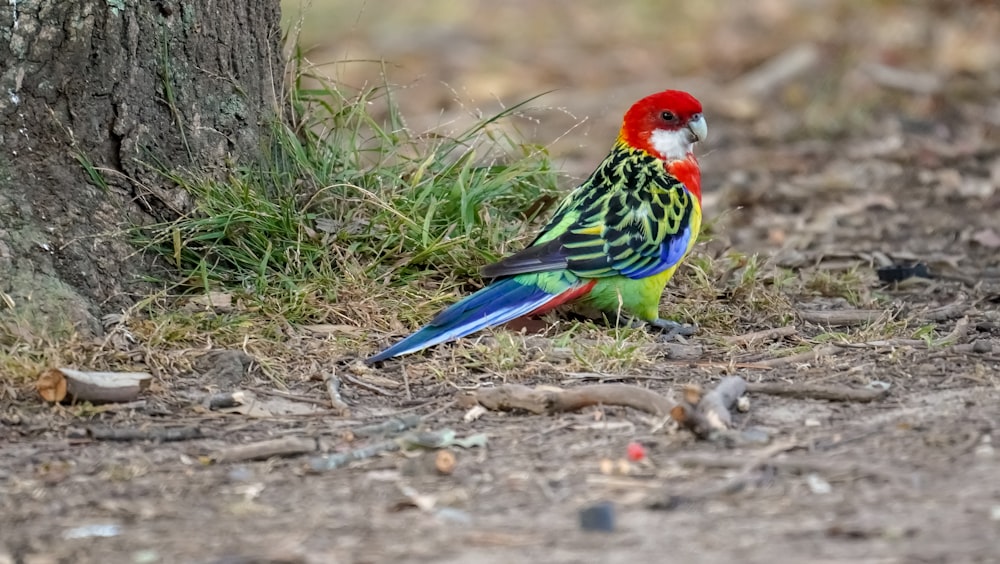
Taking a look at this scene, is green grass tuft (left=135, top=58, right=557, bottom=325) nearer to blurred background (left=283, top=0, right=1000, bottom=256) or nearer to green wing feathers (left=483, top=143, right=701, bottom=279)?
green wing feathers (left=483, top=143, right=701, bottom=279)

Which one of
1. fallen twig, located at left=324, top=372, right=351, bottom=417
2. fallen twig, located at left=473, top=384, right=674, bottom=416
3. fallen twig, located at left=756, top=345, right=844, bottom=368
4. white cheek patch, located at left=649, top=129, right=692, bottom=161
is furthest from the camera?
white cheek patch, located at left=649, top=129, right=692, bottom=161

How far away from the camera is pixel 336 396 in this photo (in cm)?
380

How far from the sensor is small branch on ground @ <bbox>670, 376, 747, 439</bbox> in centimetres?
323

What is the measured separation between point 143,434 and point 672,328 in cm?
199

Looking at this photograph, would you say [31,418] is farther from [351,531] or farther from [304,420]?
[351,531]

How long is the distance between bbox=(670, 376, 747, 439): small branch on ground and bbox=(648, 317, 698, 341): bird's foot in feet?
3.07

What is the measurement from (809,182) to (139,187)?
14.6 ft

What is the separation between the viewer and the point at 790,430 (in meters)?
3.37

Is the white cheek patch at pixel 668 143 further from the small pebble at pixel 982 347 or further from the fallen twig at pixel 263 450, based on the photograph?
the fallen twig at pixel 263 450

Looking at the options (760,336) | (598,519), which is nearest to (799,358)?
(760,336)

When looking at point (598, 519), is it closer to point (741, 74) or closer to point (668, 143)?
point (668, 143)

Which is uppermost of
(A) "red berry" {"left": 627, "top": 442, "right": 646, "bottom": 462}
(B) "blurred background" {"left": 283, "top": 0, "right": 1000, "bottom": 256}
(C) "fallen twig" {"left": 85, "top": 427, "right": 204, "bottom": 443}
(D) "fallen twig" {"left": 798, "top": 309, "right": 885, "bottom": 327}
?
(B) "blurred background" {"left": 283, "top": 0, "right": 1000, "bottom": 256}

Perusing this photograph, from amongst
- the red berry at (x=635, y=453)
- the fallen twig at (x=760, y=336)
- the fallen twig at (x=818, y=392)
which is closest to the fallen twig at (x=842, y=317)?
the fallen twig at (x=760, y=336)

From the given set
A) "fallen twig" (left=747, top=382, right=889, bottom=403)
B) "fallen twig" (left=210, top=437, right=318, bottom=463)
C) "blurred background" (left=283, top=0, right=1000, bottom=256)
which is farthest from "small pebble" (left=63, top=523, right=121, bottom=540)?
"blurred background" (left=283, top=0, right=1000, bottom=256)
